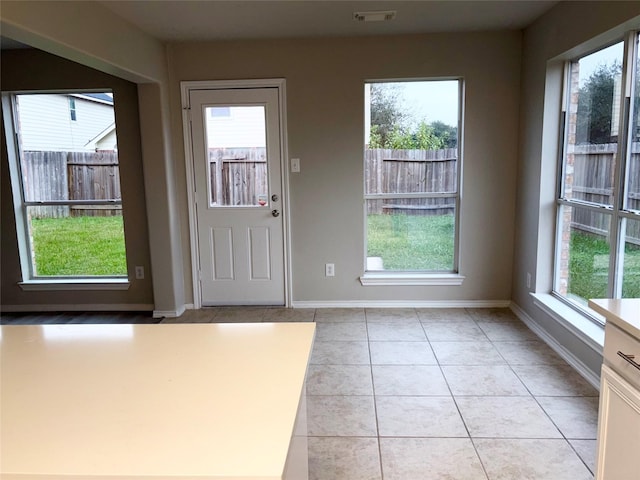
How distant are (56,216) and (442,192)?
11.6 ft

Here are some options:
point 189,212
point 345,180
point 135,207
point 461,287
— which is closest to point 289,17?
point 345,180

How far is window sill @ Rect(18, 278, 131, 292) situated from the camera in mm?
4188

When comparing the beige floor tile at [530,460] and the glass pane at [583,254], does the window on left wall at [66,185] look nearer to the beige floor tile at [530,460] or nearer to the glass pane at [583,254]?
the beige floor tile at [530,460]

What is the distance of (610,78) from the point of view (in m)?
→ 2.72

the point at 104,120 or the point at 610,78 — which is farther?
the point at 104,120

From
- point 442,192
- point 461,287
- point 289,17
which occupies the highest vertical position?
point 289,17

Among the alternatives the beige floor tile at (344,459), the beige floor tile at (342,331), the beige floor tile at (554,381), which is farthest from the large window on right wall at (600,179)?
the beige floor tile at (344,459)

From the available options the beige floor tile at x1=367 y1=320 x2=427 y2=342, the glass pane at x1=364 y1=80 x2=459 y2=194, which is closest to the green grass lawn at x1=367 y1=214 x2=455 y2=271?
the glass pane at x1=364 y1=80 x2=459 y2=194

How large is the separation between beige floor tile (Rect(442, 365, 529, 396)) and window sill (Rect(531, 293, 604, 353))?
47 cm

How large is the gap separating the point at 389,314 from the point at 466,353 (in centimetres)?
95

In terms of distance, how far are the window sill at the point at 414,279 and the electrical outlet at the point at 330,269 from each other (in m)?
0.26

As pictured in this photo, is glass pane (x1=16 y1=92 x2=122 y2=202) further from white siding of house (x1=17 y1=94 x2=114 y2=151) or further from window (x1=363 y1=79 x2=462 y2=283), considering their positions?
window (x1=363 y1=79 x2=462 y2=283)

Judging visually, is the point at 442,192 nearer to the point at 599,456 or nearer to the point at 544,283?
the point at 544,283

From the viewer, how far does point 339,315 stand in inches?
157
